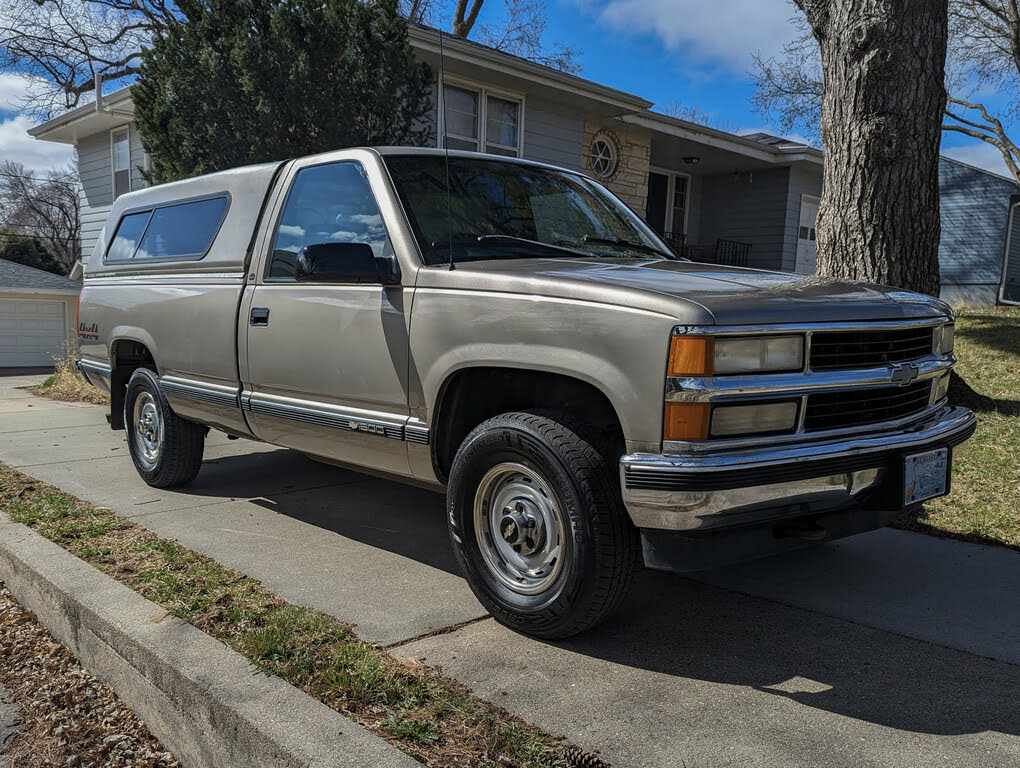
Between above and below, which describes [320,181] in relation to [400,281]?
above

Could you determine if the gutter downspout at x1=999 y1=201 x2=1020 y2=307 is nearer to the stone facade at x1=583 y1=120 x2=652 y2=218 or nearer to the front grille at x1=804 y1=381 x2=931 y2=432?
the stone facade at x1=583 y1=120 x2=652 y2=218

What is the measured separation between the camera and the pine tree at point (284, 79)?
9.78m

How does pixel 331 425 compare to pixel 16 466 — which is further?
pixel 16 466

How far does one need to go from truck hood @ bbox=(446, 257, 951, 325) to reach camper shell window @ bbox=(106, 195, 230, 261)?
2.25 metres

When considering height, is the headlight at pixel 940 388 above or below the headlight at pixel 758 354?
below

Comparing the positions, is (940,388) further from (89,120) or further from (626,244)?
(89,120)

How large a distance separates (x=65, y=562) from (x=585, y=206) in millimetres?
3138

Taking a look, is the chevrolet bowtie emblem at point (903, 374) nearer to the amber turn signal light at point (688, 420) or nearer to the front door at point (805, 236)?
the amber turn signal light at point (688, 420)

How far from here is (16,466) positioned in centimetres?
638

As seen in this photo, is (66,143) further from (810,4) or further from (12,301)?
(810,4)

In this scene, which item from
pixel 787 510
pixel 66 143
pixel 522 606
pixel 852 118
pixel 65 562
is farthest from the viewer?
pixel 66 143

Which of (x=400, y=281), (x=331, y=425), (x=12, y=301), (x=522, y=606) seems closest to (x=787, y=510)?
(x=522, y=606)

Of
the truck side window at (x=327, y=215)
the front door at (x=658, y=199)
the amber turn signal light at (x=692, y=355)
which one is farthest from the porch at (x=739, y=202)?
the amber turn signal light at (x=692, y=355)

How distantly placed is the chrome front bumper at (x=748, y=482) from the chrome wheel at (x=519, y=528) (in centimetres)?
43
